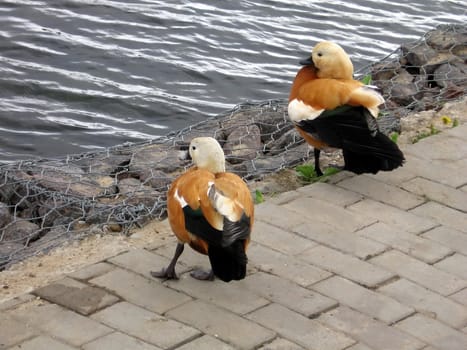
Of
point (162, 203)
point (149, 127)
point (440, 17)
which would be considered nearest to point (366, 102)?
point (162, 203)

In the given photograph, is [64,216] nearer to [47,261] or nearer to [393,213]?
[47,261]

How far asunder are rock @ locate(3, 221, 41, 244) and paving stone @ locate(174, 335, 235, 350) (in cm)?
187

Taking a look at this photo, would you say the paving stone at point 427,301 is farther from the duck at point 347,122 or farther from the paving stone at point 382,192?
the duck at point 347,122

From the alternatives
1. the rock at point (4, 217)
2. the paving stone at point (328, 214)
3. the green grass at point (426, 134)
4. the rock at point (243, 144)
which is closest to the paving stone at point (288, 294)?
the paving stone at point (328, 214)

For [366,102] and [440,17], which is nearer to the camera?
[366,102]

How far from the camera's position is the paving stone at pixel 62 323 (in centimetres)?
426

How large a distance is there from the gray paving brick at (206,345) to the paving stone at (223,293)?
0.30m

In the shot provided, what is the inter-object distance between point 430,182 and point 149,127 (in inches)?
157

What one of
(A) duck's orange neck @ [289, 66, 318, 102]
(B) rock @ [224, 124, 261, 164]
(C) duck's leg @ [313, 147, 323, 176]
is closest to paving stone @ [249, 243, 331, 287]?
(C) duck's leg @ [313, 147, 323, 176]

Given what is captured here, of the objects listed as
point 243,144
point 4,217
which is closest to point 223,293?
point 4,217

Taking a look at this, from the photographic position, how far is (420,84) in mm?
8547

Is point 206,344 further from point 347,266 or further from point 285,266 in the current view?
point 347,266

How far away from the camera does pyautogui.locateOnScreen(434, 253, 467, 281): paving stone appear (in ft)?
16.6

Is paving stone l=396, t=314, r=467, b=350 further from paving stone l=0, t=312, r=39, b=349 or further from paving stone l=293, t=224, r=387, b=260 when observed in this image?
paving stone l=0, t=312, r=39, b=349
